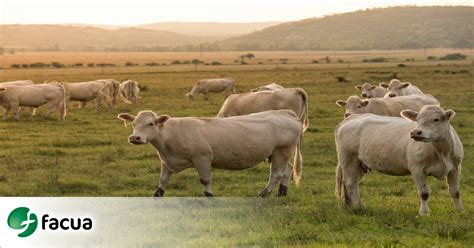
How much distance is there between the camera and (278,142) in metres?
11.5

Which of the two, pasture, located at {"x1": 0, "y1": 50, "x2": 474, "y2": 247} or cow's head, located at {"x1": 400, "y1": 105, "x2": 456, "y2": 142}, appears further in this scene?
cow's head, located at {"x1": 400, "y1": 105, "x2": 456, "y2": 142}

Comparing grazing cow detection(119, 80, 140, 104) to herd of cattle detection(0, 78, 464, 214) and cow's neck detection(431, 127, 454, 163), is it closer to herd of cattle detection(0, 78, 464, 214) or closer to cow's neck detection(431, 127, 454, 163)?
herd of cattle detection(0, 78, 464, 214)

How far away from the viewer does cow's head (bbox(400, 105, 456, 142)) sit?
30.1 feet

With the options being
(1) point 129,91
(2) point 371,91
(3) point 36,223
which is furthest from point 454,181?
(1) point 129,91

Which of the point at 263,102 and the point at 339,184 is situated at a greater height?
the point at 263,102

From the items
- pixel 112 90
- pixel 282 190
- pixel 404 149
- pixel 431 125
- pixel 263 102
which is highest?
pixel 431 125

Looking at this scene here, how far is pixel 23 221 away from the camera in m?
9.22

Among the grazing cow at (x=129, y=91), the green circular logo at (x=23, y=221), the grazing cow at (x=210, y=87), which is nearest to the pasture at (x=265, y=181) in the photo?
the green circular logo at (x=23, y=221)

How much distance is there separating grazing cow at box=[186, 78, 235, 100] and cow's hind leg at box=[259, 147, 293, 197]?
75.5ft

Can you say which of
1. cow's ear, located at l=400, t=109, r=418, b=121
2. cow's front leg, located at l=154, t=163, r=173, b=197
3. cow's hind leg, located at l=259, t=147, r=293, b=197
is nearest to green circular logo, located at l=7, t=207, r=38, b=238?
cow's front leg, located at l=154, t=163, r=173, b=197

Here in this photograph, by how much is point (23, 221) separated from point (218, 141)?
333 centimetres

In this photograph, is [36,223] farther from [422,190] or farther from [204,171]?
[422,190]

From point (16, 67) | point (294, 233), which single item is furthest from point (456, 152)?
point (16, 67)

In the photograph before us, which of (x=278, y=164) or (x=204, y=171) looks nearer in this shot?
(x=204, y=171)
